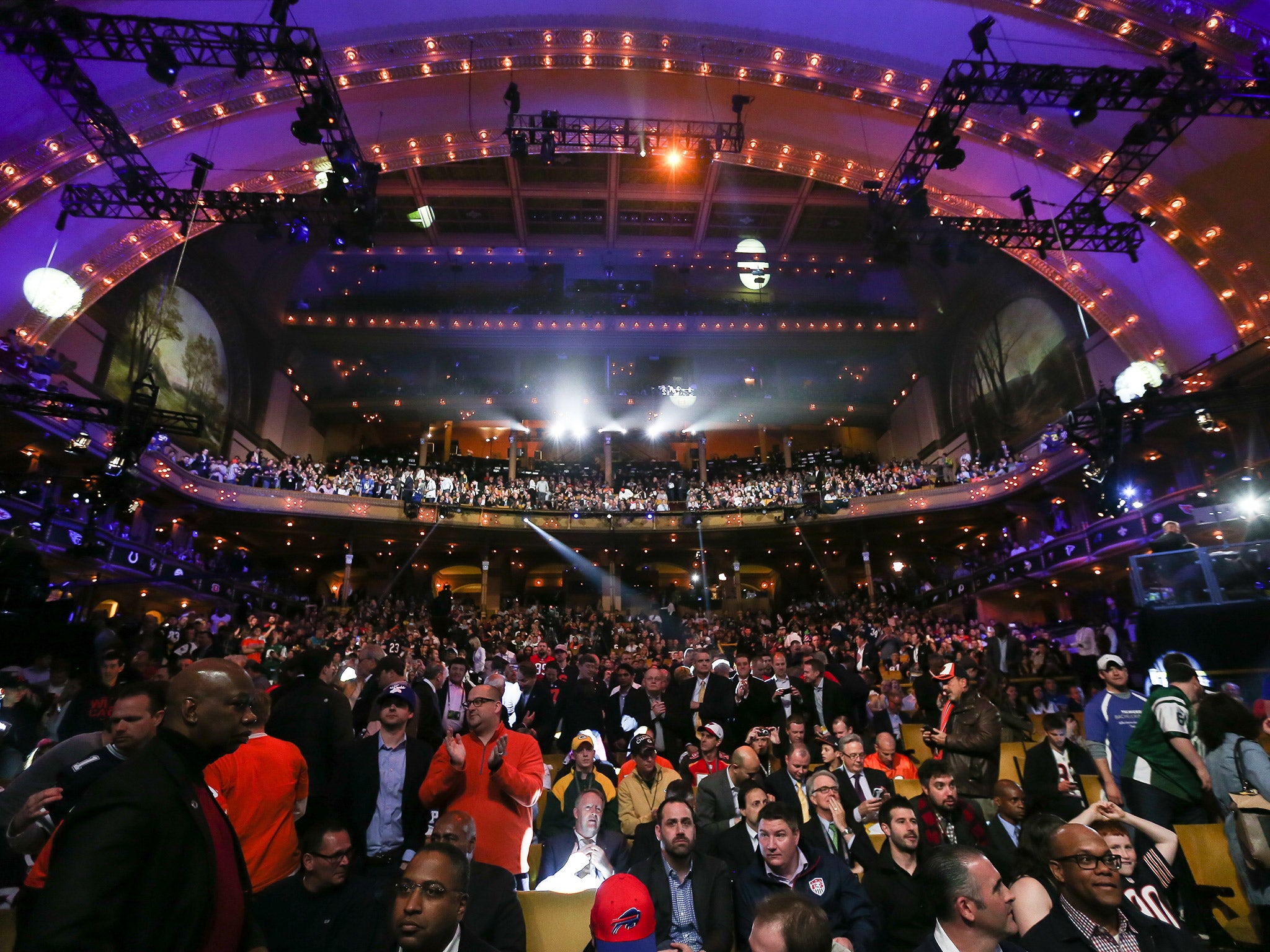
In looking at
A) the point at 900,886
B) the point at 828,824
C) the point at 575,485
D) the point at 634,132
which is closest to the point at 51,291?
the point at 634,132

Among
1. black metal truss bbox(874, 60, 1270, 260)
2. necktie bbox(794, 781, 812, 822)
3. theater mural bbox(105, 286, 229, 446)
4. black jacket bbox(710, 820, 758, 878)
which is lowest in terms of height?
black jacket bbox(710, 820, 758, 878)

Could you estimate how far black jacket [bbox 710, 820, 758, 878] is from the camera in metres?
3.55

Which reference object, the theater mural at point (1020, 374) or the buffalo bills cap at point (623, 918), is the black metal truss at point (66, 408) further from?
the theater mural at point (1020, 374)

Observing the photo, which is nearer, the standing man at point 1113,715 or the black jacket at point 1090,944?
the black jacket at point 1090,944

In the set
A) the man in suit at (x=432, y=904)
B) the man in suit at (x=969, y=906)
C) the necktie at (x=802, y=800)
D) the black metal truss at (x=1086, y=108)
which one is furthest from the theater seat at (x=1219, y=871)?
the black metal truss at (x=1086, y=108)

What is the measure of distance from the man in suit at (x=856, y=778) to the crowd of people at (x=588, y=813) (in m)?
0.02

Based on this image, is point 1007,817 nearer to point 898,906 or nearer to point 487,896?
point 898,906

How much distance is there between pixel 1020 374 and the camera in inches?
779

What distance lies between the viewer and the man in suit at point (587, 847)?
3672 millimetres

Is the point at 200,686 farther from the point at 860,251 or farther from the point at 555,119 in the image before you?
the point at 860,251

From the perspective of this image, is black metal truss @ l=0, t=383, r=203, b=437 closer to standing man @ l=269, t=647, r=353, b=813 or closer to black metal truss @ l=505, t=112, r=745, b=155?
black metal truss @ l=505, t=112, r=745, b=155

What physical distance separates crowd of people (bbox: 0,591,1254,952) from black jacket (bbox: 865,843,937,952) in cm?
1

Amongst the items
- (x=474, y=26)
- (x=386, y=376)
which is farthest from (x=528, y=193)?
(x=386, y=376)

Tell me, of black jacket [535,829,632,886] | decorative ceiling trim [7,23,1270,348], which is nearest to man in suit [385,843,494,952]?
black jacket [535,829,632,886]
